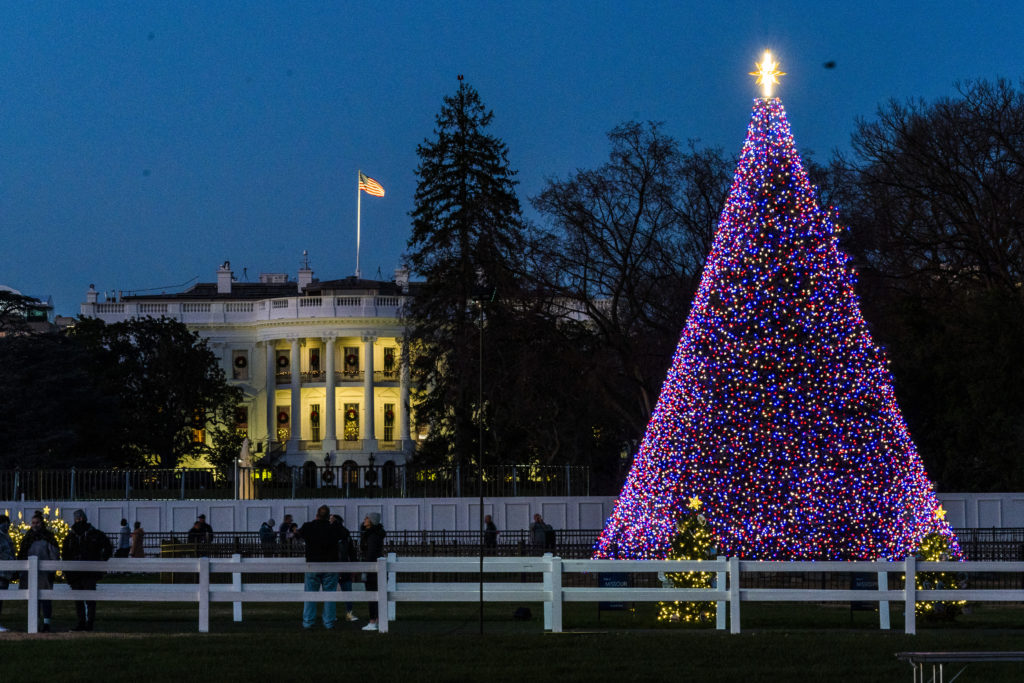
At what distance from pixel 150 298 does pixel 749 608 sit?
85444mm

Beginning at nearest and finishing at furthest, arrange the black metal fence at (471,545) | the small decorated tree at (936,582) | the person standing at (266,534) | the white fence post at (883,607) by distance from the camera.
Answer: the white fence post at (883,607)
the small decorated tree at (936,582)
the black metal fence at (471,545)
the person standing at (266,534)

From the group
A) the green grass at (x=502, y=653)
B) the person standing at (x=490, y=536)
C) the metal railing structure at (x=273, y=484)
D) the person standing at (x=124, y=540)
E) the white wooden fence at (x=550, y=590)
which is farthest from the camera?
the metal railing structure at (x=273, y=484)

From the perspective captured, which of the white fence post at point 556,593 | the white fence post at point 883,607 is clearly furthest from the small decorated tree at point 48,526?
the white fence post at point 883,607

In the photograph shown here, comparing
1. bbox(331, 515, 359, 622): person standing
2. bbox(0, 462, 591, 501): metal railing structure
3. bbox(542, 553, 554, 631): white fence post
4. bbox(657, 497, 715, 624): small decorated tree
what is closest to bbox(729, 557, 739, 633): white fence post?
bbox(542, 553, 554, 631): white fence post

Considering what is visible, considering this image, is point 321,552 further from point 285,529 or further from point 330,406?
point 330,406

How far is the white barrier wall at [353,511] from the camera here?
4091cm

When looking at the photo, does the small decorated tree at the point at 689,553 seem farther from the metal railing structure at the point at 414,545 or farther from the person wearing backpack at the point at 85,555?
the metal railing structure at the point at 414,545

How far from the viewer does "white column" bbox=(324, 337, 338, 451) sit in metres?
96.8

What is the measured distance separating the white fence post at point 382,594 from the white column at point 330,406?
77.3 metres

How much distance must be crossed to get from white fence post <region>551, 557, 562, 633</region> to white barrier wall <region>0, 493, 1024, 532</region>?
19598 mm

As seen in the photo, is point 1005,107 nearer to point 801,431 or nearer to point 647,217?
point 647,217

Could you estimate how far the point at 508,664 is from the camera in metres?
16.2

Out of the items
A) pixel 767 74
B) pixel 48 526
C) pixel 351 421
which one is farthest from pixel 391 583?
pixel 351 421

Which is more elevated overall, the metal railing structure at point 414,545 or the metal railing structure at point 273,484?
the metal railing structure at point 273,484
